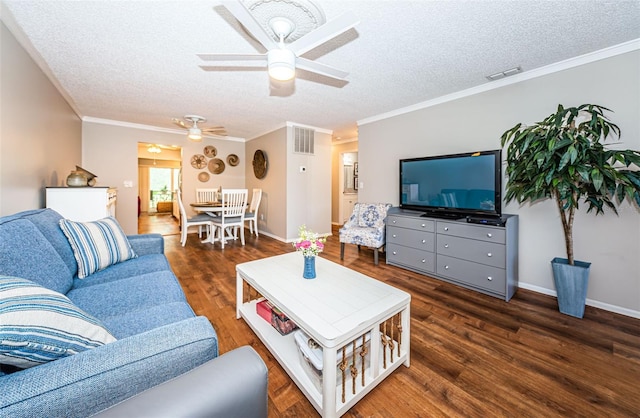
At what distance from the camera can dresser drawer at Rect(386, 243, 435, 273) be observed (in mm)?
3055

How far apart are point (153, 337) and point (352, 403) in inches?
41.0

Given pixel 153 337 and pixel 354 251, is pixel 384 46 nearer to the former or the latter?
pixel 153 337

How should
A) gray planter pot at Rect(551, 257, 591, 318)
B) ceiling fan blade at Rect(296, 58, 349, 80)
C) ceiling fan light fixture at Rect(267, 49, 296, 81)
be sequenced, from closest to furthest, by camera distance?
ceiling fan light fixture at Rect(267, 49, 296, 81)
ceiling fan blade at Rect(296, 58, 349, 80)
gray planter pot at Rect(551, 257, 591, 318)

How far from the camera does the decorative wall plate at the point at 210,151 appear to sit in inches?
237

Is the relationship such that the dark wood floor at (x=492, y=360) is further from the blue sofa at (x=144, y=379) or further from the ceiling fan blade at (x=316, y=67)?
the ceiling fan blade at (x=316, y=67)

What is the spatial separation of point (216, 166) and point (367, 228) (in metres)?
4.29

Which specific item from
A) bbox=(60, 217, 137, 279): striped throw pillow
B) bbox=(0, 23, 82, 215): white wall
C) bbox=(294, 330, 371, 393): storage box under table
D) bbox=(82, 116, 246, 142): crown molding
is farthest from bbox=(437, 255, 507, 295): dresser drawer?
bbox=(82, 116, 246, 142): crown molding

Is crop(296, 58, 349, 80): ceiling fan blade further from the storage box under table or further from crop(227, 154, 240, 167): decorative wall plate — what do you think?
crop(227, 154, 240, 167): decorative wall plate

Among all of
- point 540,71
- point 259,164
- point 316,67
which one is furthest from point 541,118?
point 259,164

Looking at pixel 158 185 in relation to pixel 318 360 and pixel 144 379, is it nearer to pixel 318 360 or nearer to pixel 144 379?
pixel 318 360

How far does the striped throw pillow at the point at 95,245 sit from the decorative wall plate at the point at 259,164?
368 centimetres

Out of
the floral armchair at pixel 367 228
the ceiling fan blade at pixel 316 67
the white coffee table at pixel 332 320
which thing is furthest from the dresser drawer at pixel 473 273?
the ceiling fan blade at pixel 316 67

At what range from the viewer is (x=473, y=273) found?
2.67 m

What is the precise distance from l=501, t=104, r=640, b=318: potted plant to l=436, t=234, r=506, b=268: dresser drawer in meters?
0.42
